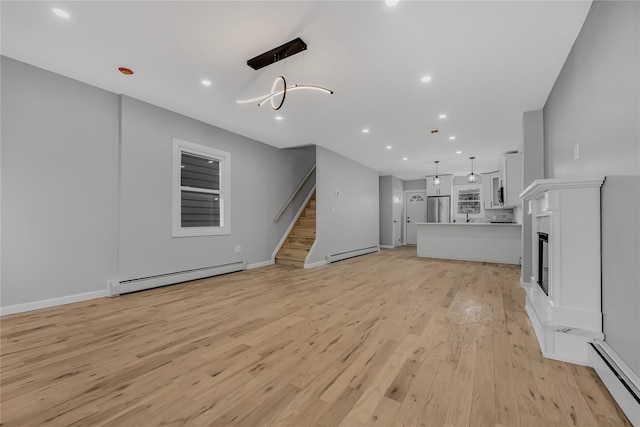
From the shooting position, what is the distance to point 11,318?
282 cm

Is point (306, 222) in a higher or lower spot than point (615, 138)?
lower

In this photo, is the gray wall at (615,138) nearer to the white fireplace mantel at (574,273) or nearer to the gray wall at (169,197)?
the white fireplace mantel at (574,273)

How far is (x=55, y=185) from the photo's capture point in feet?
10.6

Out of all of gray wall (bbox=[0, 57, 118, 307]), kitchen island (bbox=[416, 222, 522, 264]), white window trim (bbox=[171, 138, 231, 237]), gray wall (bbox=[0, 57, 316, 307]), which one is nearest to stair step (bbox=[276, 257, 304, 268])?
white window trim (bbox=[171, 138, 231, 237])

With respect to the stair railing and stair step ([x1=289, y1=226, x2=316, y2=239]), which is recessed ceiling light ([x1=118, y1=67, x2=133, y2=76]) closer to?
the stair railing

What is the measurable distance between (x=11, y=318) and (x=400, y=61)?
5.07 metres

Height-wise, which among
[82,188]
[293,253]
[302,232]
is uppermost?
[82,188]

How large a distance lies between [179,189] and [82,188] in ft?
4.08

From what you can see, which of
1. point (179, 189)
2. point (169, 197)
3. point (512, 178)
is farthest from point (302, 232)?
point (512, 178)

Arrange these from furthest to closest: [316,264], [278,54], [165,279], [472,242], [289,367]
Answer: [472,242], [316,264], [165,279], [278,54], [289,367]

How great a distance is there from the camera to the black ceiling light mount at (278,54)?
258 cm

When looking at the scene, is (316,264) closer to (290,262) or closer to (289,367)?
(290,262)

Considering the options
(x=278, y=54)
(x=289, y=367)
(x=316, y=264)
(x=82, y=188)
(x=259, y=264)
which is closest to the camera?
(x=289, y=367)

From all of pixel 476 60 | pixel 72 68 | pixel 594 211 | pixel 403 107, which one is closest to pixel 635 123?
pixel 594 211
